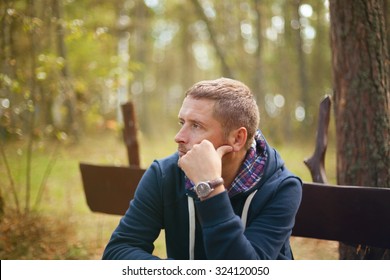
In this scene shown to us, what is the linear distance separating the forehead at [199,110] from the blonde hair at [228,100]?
0.02 metres

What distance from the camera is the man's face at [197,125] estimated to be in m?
2.21

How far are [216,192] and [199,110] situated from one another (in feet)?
1.36

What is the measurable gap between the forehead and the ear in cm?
14

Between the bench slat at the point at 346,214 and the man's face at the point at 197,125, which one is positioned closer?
the man's face at the point at 197,125

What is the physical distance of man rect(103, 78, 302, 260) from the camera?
203cm

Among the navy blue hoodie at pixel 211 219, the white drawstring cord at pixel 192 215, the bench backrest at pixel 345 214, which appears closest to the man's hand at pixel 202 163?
the navy blue hoodie at pixel 211 219

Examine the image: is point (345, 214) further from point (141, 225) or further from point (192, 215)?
point (141, 225)

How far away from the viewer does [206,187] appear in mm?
2031

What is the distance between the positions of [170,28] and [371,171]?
25812 mm

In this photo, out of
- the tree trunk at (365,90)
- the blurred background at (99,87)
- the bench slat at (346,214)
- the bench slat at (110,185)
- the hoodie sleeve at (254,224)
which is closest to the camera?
the hoodie sleeve at (254,224)

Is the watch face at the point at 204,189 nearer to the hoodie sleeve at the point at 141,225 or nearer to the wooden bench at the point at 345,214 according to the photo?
the hoodie sleeve at the point at 141,225

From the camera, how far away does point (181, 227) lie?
241 cm
